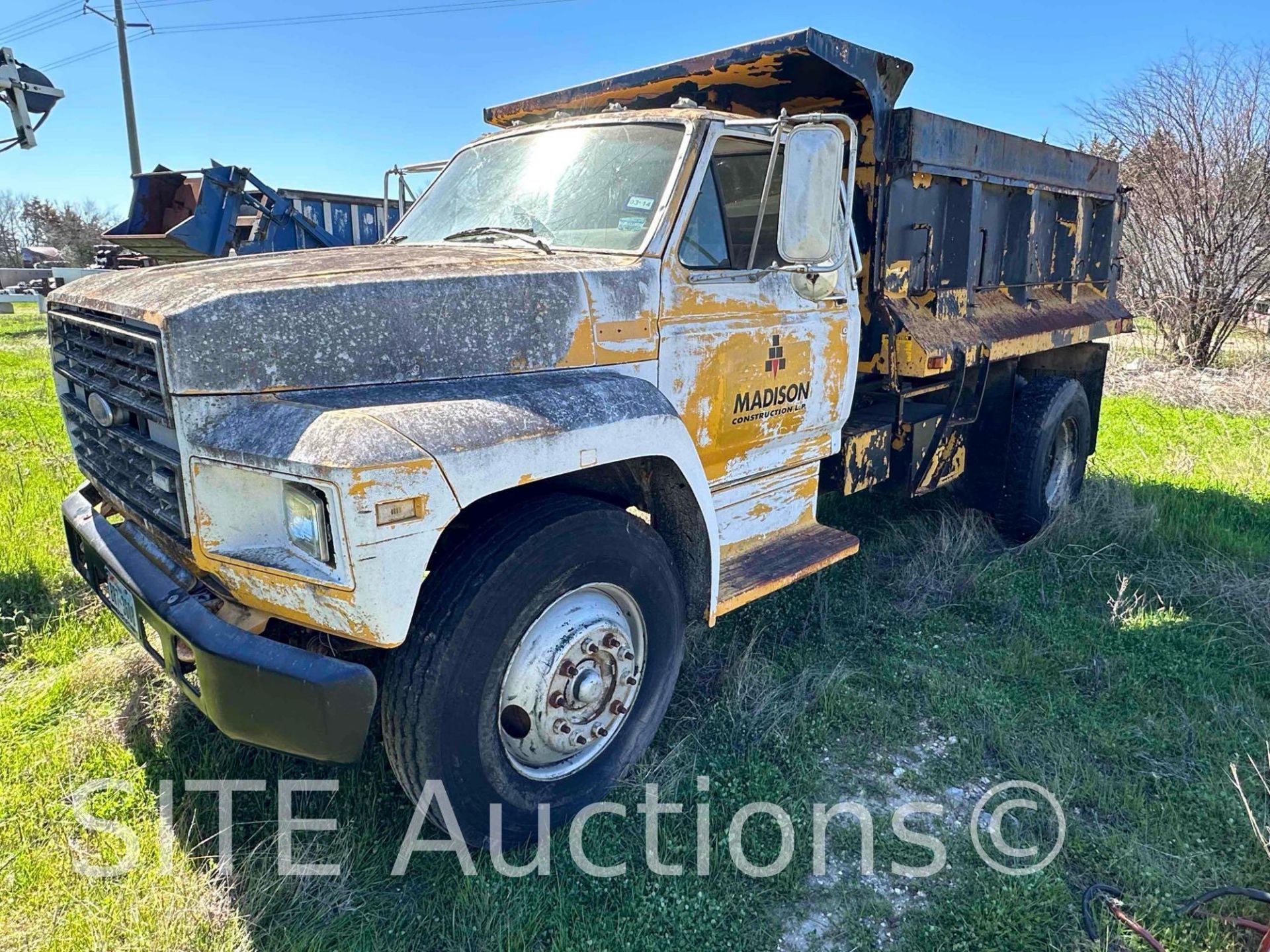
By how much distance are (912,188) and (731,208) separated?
1.42 meters

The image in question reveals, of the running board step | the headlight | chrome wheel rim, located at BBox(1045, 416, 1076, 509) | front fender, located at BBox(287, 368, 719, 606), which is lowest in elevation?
chrome wheel rim, located at BBox(1045, 416, 1076, 509)

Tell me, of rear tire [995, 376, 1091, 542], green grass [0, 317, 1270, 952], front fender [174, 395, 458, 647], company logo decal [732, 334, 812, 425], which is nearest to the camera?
front fender [174, 395, 458, 647]

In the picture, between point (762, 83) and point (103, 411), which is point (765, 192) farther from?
point (103, 411)

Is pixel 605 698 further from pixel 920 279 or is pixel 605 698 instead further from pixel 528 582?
pixel 920 279

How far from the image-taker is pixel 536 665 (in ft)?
8.92

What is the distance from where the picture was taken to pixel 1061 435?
605 centimetres

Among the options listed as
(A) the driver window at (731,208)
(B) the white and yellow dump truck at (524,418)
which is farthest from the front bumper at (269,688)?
(A) the driver window at (731,208)

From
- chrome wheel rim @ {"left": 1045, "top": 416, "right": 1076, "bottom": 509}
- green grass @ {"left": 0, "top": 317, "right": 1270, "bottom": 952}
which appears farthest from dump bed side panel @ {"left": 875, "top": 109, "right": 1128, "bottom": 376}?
Answer: green grass @ {"left": 0, "top": 317, "right": 1270, "bottom": 952}

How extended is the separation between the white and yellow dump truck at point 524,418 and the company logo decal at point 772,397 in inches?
0.6

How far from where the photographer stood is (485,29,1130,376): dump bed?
425cm

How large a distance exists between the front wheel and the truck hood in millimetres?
543

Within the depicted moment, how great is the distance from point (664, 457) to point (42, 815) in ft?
7.81

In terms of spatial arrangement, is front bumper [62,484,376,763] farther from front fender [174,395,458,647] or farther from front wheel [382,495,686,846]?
front wheel [382,495,686,846]

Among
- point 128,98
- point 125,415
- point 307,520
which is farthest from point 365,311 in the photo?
point 128,98
